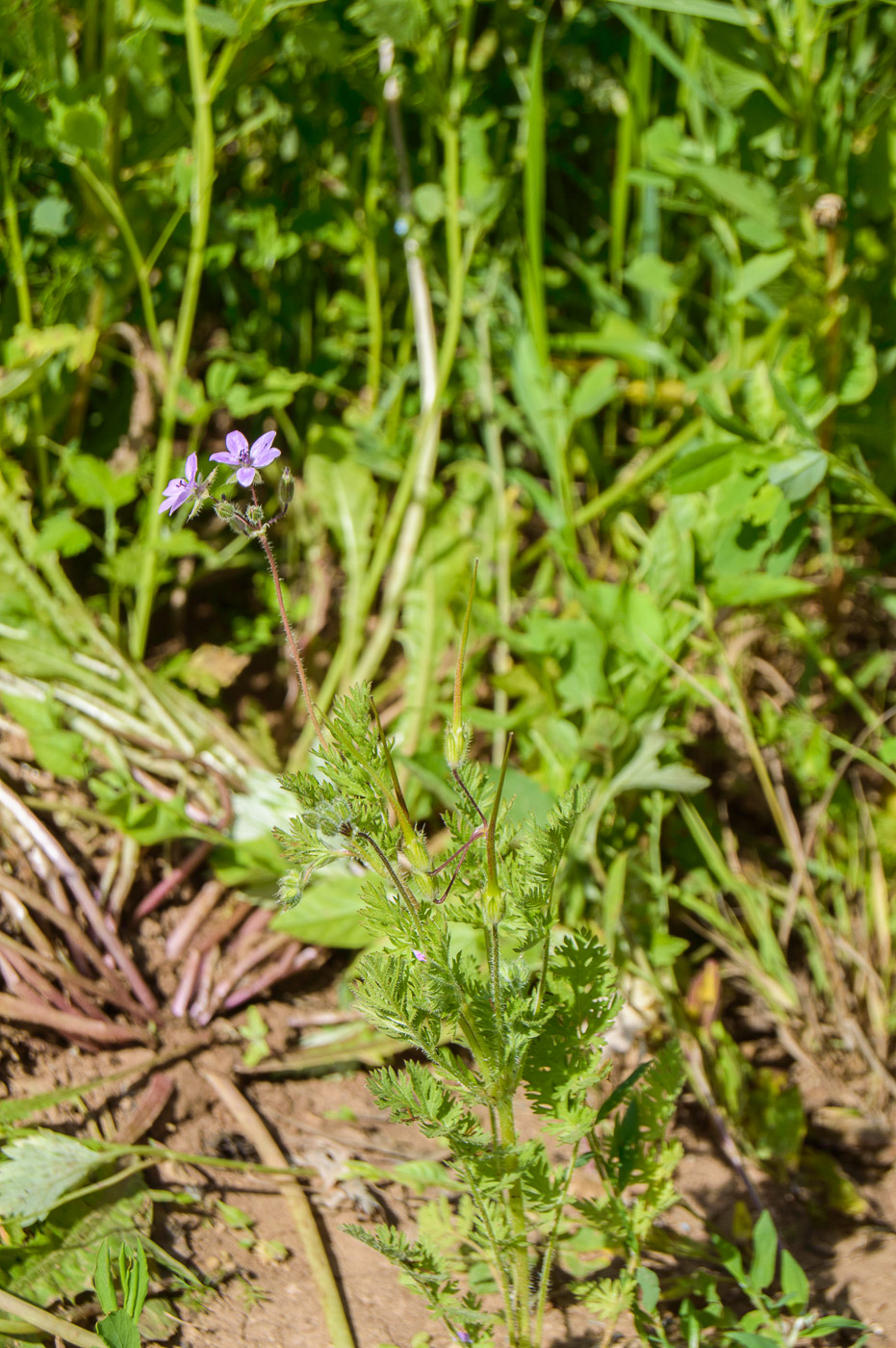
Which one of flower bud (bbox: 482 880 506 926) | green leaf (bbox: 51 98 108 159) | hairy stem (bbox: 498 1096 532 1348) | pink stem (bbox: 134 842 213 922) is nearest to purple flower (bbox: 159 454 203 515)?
flower bud (bbox: 482 880 506 926)

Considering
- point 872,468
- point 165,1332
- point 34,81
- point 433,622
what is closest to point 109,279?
point 34,81

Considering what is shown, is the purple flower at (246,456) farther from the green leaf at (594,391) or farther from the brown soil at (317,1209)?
the green leaf at (594,391)

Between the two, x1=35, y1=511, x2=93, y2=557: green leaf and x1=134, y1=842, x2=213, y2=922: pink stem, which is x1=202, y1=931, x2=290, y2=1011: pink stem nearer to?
x1=134, y1=842, x2=213, y2=922: pink stem

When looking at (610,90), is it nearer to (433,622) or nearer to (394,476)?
(394,476)

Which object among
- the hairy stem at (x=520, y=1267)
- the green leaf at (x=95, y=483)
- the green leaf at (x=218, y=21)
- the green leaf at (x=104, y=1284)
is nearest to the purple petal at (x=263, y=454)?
the hairy stem at (x=520, y=1267)

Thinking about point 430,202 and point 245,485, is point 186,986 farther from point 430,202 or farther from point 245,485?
point 430,202

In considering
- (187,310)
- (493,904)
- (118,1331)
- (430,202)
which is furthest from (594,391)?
(118,1331)

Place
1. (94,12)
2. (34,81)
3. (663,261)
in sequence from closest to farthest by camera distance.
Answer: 1. (34,81)
2. (94,12)
3. (663,261)
